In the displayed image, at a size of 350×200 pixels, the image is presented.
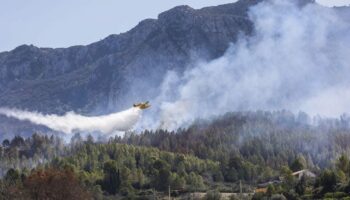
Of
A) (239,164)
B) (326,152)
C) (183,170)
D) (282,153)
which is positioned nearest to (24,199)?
(183,170)

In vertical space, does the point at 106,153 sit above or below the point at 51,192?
above

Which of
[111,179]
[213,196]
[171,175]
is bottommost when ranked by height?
[213,196]

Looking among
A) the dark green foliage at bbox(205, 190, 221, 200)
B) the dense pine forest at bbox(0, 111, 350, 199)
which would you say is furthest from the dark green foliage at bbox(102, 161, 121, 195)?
the dark green foliage at bbox(205, 190, 221, 200)

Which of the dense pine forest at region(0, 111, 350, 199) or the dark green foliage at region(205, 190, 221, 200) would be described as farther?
the dark green foliage at region(205, 190, 221, 200)

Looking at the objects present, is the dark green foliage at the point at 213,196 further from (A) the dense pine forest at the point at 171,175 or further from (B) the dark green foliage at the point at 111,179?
(B) the dark green foliage at the point at 111,179

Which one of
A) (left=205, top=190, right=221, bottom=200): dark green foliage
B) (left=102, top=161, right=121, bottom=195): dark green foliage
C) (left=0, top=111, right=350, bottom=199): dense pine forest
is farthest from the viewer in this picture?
(left=102, top=161, right=121, bottom=195): dark green foliage

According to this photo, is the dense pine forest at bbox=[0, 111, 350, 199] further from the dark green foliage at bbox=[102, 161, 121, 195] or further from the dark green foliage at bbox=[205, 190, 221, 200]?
the dark green foliage at bbox=[205, 190, 221, 200]

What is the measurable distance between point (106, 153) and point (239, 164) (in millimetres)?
43636

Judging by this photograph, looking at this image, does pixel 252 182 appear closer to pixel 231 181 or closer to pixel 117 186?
pixel 231 181

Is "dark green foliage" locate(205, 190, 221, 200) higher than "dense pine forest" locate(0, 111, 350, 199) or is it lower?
lower

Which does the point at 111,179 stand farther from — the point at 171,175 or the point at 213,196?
the point at 213,196

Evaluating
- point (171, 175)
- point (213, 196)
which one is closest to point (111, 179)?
point (171, 175)

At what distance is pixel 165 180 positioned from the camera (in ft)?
479

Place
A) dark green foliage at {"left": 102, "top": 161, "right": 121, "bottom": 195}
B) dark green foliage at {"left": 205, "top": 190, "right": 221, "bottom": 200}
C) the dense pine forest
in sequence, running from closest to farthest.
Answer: the dense pine forest, dark green foliage at {"left": 205, "top": 190, "right": 221, "bottom": 200}, dark green foliage at {"left": 102, "top": 161, "right": 121, "bottom": 195}
